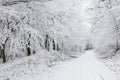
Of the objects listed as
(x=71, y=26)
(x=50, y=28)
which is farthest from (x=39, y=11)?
(x=71, y=26)

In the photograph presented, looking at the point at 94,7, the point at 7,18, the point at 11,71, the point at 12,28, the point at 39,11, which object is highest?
the point at 94,7

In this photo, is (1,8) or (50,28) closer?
(1,8)

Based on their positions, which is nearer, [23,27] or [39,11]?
[23,27]

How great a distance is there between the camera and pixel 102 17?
59.5 ft

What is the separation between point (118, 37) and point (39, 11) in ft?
36.3

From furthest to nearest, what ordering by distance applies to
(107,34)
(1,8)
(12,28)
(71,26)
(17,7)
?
(71,26), (107,34), (17,7), (12,28), (1,8)

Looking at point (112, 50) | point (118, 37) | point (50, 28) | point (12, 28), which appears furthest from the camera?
point (112, 50)

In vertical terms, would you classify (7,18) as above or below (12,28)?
above

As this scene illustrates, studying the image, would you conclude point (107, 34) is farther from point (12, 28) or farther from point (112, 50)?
point (12, 28)

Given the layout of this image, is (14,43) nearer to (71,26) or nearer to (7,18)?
(7,18)

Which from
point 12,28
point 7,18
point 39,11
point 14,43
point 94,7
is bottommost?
point 14,43

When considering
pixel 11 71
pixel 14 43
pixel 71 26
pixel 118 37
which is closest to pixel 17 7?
pixel 14 43

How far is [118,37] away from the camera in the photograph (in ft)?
53.1

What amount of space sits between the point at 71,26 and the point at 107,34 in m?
9.37
